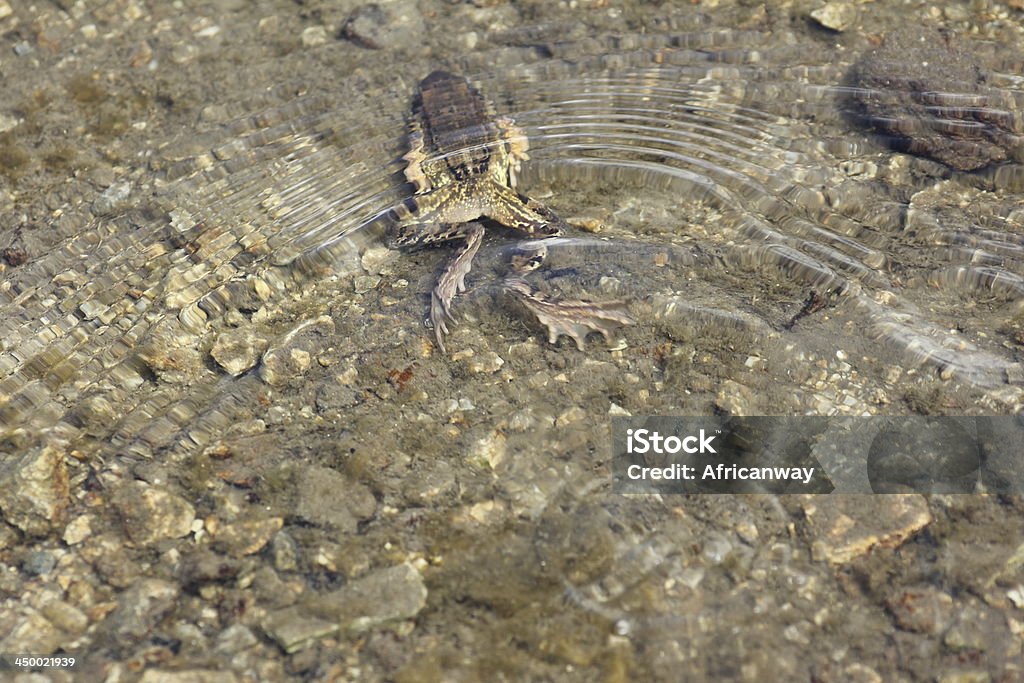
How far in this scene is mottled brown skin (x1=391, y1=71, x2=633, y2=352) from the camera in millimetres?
4570

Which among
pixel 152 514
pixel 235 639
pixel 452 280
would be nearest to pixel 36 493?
pixel 152 514

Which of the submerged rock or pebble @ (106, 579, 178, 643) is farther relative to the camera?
the submerged rock

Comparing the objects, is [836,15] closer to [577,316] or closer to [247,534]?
[577,316]

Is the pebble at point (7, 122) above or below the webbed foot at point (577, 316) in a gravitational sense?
above

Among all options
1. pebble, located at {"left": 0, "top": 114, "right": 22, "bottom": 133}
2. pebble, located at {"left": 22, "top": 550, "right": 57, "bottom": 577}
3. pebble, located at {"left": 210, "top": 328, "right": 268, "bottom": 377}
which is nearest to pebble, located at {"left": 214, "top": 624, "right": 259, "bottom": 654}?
pebble, located at {"left": 22, "top": 550, "right": 57, "bottom": 577}

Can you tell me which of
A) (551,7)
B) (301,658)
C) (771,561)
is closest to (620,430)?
(771,561)

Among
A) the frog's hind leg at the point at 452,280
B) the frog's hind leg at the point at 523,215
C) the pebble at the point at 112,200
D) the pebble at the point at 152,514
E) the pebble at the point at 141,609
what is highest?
the pebble at the point at 112,200

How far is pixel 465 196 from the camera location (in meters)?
5.40

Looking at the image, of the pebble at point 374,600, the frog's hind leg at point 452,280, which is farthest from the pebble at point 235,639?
the frog's hind leg at point 452,280

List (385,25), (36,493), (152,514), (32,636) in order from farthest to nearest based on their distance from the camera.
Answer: (385,25) < (36,493) < (152,514) < (32,636)

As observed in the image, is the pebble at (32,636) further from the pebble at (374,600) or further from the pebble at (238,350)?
the pebble at (238,350)

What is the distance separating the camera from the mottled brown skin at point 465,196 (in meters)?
4.57

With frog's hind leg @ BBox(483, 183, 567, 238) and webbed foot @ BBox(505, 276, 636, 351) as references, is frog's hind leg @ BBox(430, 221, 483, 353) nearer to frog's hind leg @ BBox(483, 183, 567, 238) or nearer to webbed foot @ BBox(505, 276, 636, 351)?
frog's hind leg @ BBox(483, 183, 567, 238)

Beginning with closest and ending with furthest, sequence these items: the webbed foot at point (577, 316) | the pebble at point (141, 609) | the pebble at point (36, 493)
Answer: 1. the pebble at point (141, 609)
2. the pebble at point (36, 493)
3. the webbed foot at point (577, 316)
